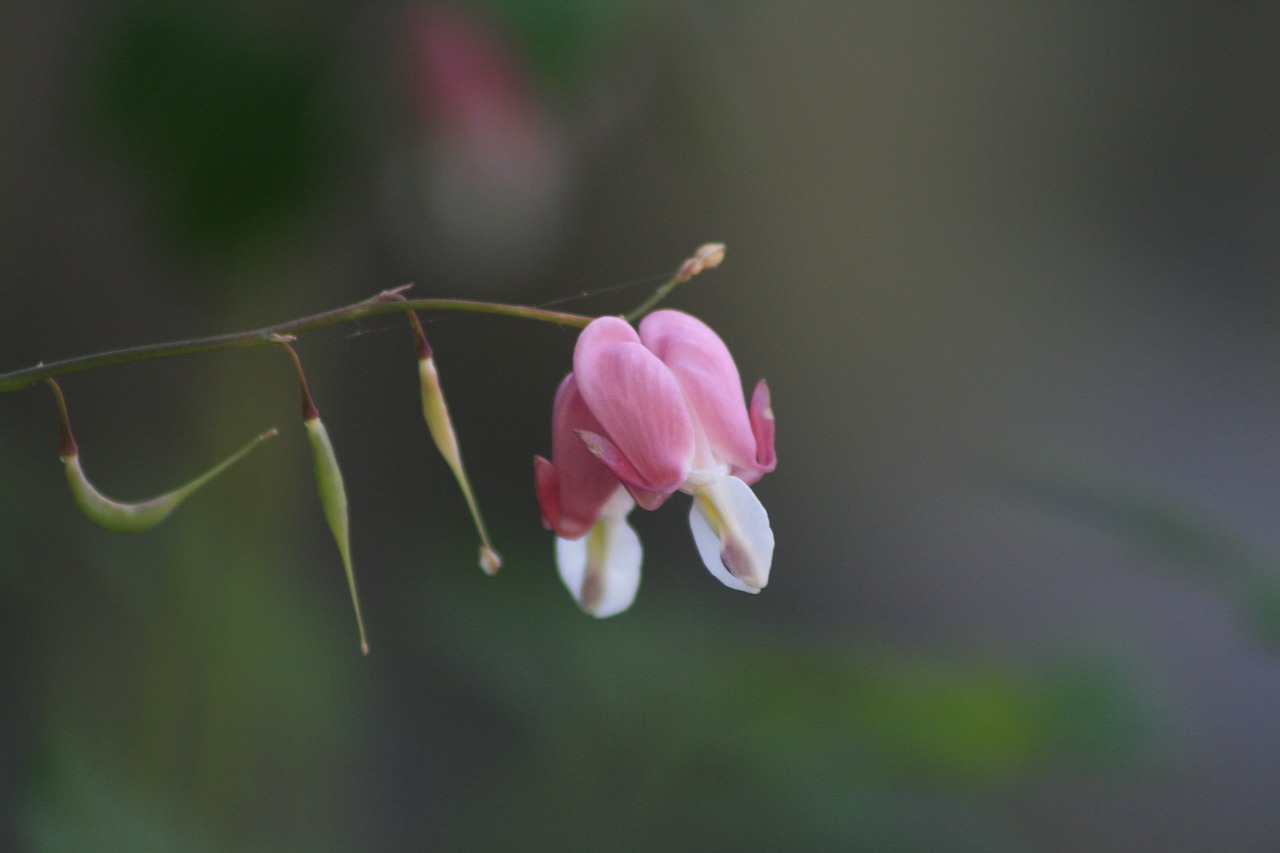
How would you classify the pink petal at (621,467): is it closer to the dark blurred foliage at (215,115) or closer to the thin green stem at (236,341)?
the thin green stem at (236,341)

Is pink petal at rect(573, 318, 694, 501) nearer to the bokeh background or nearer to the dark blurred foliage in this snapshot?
the bokeh background

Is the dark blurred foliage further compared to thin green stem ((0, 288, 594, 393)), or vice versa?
the dark blurred foliage

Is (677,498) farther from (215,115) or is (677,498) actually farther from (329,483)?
(329,483)

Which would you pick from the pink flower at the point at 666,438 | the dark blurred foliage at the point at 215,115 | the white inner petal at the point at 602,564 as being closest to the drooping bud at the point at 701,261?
the pink flower at the point at 666,438

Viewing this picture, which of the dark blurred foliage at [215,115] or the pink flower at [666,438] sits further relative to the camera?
the dark blurred foliage at [215,115]

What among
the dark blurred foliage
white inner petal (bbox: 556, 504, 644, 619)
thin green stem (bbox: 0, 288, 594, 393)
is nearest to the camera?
thin green stem (bbox: 0, 288, 594, 393)

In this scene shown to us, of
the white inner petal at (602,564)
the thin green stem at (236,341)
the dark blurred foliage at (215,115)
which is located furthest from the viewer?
the dark blurred foliage at (215,115)

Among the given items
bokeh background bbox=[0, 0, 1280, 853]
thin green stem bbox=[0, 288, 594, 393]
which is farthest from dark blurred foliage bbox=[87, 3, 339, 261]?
thin green stem bbox=[0, 288, 594, 393]
